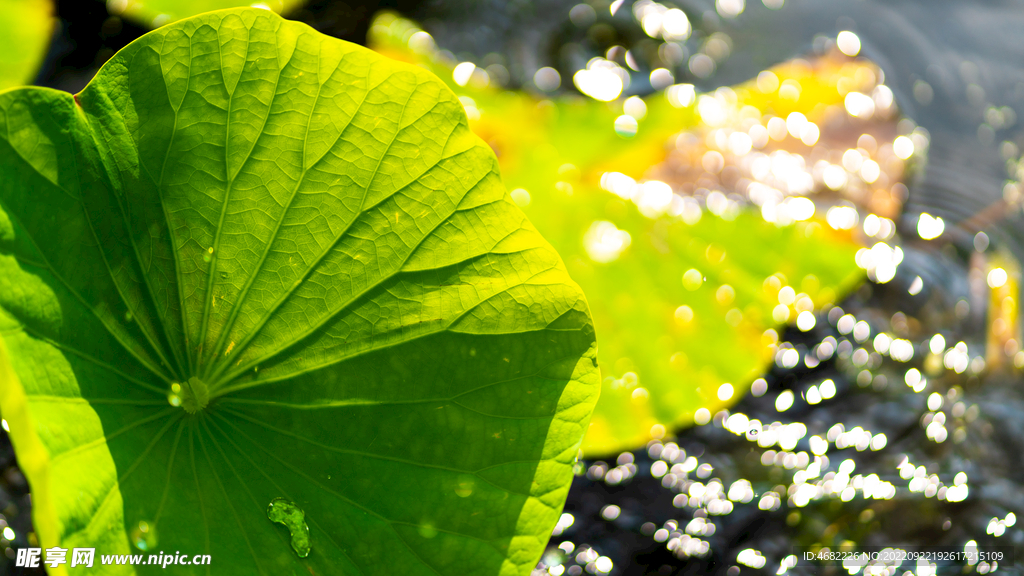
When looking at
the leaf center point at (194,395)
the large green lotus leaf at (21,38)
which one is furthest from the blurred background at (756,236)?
the leaf center point at (194,395)

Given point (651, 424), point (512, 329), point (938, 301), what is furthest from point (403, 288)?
point (938, 301)

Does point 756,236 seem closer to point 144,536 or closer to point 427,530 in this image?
point 427,530

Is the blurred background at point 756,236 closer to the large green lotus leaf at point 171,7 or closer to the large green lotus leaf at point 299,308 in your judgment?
the large green lotus leaf at point 171,7

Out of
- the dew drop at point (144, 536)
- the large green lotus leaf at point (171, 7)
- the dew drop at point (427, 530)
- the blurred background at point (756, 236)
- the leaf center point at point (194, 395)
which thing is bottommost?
the dew drop at point (427, 530)

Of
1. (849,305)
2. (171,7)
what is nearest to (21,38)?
(171,7)

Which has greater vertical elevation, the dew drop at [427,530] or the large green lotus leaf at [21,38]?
the large green lotus leaf at [21,38]

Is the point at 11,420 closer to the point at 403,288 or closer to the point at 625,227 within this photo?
the point at 403,288
